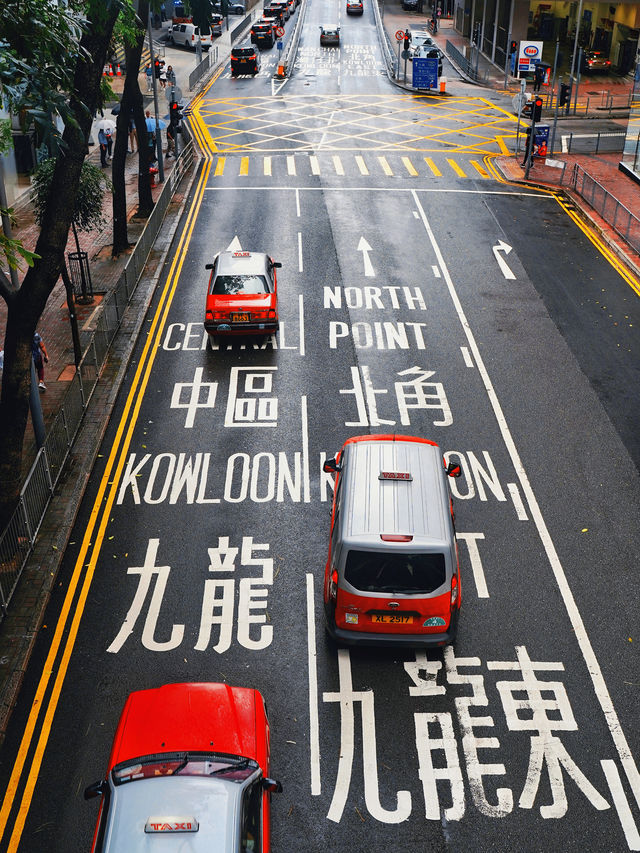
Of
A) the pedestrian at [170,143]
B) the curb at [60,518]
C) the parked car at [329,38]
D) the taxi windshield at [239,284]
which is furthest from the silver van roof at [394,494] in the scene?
the parked car at [329,38]

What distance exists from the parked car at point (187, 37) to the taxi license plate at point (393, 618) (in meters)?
62.3

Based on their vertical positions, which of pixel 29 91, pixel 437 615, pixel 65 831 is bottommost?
pixel 65 831

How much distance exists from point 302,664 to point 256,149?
1238 inches

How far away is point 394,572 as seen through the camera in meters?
11.0

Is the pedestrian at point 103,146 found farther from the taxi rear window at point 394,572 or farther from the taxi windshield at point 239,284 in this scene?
the taxi rear window at point 394,572

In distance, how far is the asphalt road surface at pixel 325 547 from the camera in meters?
9.77

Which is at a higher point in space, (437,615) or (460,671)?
(437,615)

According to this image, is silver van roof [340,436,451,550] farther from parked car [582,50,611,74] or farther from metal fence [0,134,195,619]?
parked car [582,50,611,74]

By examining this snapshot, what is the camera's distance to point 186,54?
2574 inches

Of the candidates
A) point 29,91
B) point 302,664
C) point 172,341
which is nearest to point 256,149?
point 172,341

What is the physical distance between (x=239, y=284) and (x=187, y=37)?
53.0 meters

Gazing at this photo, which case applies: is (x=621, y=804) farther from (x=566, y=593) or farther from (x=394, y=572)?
(x=566, y=593)

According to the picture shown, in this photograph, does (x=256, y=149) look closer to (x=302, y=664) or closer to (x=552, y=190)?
(x=552, y=190)

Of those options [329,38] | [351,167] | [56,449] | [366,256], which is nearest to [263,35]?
[329,38]
